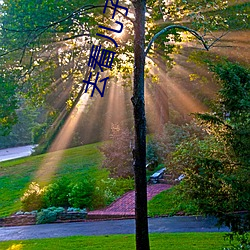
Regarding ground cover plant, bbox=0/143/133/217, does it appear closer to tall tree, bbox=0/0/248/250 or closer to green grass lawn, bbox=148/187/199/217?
green grass lawn, bbox=148/187/199/217

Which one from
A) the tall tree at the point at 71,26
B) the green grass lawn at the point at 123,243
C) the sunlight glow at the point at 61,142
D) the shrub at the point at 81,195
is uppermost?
the tall tree at the point at 71,26

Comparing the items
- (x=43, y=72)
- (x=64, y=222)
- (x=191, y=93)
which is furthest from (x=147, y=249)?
(x=191, y=93)

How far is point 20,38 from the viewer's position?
12.3m

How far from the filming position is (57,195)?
39.8ft

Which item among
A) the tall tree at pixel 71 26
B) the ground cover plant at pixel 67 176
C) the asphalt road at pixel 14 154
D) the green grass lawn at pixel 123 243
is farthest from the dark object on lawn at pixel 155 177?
the asphalt road at pixel 14 154

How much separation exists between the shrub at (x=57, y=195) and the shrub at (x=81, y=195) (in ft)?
0.99

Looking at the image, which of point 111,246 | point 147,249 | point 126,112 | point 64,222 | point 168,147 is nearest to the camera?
point 147,249

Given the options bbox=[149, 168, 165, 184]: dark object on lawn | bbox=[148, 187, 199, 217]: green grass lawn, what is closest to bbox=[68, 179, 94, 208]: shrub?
bbox=[148, 187, 199, 217]: green grass lawn

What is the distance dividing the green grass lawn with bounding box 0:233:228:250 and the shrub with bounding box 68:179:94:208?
307 centimetres

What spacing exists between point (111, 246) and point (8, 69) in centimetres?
663

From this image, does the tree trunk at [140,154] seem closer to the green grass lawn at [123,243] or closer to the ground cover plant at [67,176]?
the green grass lawn at [123,243]

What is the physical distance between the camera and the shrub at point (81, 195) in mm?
11453

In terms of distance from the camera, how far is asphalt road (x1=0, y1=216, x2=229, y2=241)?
27.7 ft

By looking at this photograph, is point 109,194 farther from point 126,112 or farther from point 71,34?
point 126,112
